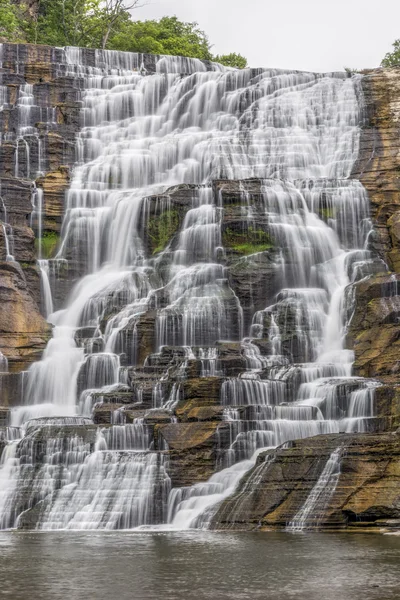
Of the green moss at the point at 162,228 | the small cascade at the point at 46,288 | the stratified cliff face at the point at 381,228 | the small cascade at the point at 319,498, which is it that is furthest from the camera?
the green moss at the point at 162,228

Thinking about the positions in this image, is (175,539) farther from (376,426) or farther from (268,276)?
(268,276)

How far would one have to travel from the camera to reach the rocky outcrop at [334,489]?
28344mm

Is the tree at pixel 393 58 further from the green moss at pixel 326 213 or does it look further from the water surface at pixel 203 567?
the water surface at pixel 203 567

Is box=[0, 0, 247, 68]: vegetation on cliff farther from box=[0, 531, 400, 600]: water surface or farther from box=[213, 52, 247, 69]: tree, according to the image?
box=[0, 531, 400, 600]: water surface

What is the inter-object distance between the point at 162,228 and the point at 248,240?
16.2 feet

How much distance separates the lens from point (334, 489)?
1138 inches

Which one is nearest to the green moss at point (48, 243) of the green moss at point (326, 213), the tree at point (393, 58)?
the green moss at point (326, 213)

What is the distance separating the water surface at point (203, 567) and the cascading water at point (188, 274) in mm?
5506

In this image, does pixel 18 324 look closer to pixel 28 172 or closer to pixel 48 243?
pixel 48 243

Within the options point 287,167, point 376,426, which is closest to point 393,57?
point 287,167

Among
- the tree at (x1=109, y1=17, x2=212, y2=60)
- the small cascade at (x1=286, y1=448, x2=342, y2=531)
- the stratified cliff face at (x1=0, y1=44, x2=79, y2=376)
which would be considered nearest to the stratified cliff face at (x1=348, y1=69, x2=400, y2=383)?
the small cascade at (x1=286, y1=448, x2=342, y2=531)

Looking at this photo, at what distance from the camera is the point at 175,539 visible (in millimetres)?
26062

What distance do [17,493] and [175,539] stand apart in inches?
342

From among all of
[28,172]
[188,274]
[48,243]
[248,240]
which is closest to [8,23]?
[28,172]
